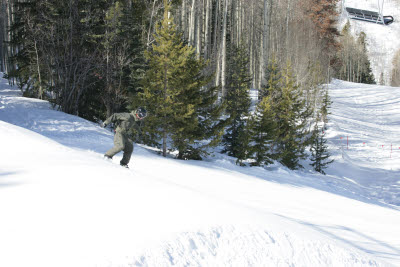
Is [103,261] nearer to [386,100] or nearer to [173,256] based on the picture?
[173,256]

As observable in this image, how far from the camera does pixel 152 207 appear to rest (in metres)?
4.87

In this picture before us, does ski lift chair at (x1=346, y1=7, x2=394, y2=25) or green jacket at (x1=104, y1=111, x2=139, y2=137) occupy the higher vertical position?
ski lift chair at (x1=346, y1=7, x2=394, y2=25)

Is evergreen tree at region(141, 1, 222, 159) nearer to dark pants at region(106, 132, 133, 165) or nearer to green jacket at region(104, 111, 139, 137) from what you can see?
green jacket at region(104, 111, 139, 137)

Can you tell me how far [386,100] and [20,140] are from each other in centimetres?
5059

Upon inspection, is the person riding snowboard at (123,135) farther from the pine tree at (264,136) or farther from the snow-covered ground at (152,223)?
the pine tree at (264,136)

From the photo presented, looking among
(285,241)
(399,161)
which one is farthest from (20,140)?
(399,161)

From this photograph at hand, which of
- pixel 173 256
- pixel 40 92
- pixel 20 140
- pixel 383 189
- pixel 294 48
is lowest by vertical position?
pixel 383 189

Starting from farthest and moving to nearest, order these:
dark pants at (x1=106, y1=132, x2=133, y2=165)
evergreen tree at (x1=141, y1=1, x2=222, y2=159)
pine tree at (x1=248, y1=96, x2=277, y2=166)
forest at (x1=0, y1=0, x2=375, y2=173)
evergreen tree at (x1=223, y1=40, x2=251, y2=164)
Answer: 1. pine tree at (x1=248, y1=96, x2=277, y2=166)
2. evergreen tree at (x1=223, y1=40, x2=251, y2=164)
3. forest at (x1=0, y1=0, x2=375, y2=173)
4. evergreen tree at (x1=141, y1=1, x2=222, y2=159)
5. dark pants at (x1=106, y1=132, x2=133, y2=165)

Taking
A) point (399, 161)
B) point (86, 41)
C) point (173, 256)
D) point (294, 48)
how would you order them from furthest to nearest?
point (294, 48)
point (399, 161)
point (86, 41)
point (173, 256)

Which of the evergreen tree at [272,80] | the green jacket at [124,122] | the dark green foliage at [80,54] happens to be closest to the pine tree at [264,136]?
the evergreen tree at [272,80]

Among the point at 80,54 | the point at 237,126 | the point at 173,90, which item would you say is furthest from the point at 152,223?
the point at 80,54

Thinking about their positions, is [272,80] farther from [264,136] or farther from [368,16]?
[368,16]

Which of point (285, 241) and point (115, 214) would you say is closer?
point (115, 214)

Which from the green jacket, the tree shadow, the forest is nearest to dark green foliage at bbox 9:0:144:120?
the forest
